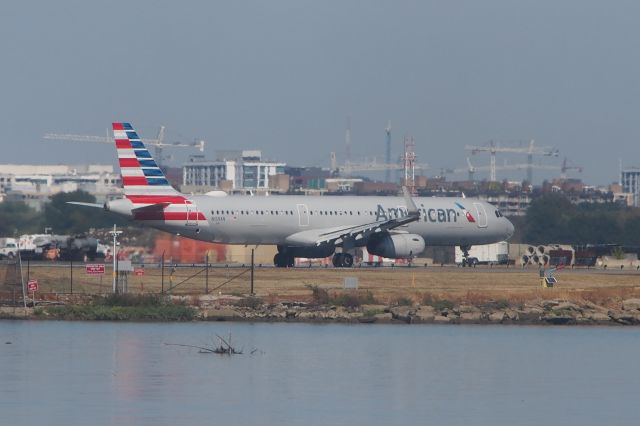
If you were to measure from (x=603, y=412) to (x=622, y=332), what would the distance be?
931 inches

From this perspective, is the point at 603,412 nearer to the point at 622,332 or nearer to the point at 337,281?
the point at 622,332

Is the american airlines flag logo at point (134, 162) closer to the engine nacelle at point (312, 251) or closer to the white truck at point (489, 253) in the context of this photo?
the engine nacelle at point (312, 251)

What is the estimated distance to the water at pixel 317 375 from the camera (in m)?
38.8

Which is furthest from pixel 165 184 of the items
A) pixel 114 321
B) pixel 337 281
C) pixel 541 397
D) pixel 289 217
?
pixel 541 397

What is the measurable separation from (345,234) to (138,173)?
12.6 m

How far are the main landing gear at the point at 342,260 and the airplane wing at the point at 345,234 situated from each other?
2.43 ft

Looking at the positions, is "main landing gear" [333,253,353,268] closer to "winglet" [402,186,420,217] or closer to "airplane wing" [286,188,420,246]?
"airplane wing" [286,188,420,246]

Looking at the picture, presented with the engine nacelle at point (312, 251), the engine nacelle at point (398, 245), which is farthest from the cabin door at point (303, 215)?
the engine nacelle at point (398, 245)

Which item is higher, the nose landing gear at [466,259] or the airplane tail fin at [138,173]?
the airplane tail fin at [138,173]

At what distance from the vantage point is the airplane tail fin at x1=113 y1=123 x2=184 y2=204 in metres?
88.5

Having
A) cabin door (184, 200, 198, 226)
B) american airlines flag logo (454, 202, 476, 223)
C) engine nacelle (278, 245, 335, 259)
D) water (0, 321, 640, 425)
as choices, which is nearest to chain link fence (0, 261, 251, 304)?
cabin door (184, 200, 198, 226)

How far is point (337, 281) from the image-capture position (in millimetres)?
77500

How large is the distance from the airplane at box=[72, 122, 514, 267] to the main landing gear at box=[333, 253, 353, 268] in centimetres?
6

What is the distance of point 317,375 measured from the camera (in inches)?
1813
